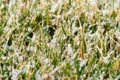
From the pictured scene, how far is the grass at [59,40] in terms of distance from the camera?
183cm

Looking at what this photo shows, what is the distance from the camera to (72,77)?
1783 millimetres

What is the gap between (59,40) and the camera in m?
2.05

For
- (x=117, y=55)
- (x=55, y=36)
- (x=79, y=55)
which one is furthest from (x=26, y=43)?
(x=117, y=55)

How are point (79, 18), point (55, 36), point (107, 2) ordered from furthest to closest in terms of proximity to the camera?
point (107, 2)
point (79, 18)
point (55, 36)

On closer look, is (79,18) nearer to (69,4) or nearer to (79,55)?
(69,4)

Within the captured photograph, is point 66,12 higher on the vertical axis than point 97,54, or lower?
higher

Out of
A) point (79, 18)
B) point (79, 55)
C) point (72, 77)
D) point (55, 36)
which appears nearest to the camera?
point (72, 77)

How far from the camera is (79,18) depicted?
2.25 meters

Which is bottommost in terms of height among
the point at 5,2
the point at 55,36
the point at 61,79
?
the point at 61,79

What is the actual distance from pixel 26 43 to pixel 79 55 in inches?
13.9

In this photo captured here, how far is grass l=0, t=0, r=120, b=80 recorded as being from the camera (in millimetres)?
1832

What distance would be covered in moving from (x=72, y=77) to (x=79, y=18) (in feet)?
1.90

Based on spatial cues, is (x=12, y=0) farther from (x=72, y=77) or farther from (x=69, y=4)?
(x=72, y=77)

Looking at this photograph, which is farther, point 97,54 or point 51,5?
point 51,5
